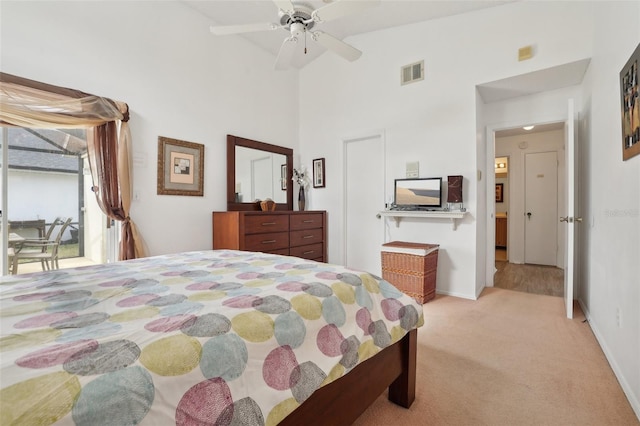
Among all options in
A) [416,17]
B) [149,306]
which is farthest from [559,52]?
[149,306]

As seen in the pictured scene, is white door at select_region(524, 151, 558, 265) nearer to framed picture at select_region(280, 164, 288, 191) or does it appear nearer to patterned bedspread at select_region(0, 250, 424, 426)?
framed picture at select_region(280, 164, 288, 191)

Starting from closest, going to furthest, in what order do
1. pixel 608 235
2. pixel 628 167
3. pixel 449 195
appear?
pixel 628 167, pixel 608 235, pixel 449 195

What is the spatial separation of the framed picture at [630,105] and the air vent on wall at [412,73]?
2.18 m

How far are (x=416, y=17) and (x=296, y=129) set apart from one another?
225 centimetres

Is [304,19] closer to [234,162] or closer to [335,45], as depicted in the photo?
[335,45]

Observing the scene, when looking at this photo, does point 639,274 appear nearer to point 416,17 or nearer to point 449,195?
point 449,195

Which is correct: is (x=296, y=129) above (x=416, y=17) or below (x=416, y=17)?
below

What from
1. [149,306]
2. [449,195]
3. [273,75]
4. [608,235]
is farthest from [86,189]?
[608,235]

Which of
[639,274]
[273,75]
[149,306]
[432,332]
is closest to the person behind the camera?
[149,306]

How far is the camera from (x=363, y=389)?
1.28 meters

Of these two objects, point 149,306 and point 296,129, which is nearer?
point 149,306

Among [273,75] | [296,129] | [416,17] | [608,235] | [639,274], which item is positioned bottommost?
[639,274]

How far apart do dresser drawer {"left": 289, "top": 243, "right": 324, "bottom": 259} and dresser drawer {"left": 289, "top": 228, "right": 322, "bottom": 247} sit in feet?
0.18

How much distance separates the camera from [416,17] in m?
3.56
